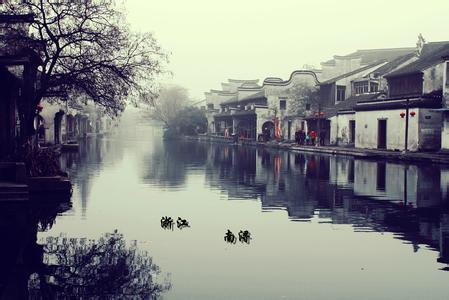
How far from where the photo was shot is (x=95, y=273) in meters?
7.43

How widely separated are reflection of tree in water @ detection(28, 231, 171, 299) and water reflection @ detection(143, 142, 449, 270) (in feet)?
7.57

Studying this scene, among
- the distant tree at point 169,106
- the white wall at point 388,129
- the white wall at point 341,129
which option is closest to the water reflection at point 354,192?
the white wall at point 388,129

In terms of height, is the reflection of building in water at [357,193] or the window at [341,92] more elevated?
the window at [341,92]

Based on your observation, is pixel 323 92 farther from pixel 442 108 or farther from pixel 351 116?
pixel 442 108

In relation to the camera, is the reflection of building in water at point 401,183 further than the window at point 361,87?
No

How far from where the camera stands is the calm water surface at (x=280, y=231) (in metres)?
7.18

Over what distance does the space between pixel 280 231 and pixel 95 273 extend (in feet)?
14.8

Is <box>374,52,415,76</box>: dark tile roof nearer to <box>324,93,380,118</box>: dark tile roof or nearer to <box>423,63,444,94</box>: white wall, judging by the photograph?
Result: <box>324,93,380,118</box>: dark tile roof

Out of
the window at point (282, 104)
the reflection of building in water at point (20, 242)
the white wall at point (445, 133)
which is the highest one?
the window at point (282, 104)

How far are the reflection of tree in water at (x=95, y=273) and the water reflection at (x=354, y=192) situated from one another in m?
2.31

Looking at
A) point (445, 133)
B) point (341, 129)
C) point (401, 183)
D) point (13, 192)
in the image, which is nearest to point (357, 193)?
point (401, 183)

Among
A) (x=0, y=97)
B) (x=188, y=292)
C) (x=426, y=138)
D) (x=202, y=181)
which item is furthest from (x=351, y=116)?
(x=188, y=292)

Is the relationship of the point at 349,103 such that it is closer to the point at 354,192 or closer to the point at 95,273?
the point at 354,192

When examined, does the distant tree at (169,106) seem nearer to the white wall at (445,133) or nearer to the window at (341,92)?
the window at (341,92)
